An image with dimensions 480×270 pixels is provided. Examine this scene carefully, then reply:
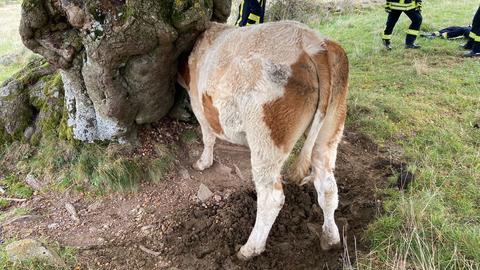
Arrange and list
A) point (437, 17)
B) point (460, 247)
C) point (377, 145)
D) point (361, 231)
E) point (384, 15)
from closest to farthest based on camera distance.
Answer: point (460, 247)
point (361, 231)
point (377, 145)
point (437, 17)
point (384, 15)

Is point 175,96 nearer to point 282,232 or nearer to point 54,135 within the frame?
point 54,135

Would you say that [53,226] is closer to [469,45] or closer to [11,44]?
[469,45]

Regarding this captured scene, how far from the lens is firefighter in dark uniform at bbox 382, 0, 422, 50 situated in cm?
842

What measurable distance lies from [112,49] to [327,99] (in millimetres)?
1909

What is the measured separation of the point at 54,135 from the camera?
4.33 meters

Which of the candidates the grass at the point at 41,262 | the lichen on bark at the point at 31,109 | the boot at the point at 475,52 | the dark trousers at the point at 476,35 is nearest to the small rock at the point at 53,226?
the grass at the point at 41,262

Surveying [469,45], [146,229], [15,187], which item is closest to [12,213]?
[15,187]

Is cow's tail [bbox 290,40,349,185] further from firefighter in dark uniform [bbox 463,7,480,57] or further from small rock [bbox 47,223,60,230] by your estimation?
firefighter in dark uniform [bbox 463,7,480,57]

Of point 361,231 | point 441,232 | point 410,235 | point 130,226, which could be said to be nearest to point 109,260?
point 130,226

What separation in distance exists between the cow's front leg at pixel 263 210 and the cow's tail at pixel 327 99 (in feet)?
0.83

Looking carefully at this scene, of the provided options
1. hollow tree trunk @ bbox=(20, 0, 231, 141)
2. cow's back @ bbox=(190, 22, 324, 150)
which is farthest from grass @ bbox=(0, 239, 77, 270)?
cow's back @ bbox=(190, 22, 324, 150)

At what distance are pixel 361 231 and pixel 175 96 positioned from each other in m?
2.50

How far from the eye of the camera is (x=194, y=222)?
3.70 meters

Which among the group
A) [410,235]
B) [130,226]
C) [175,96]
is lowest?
[130,226]
